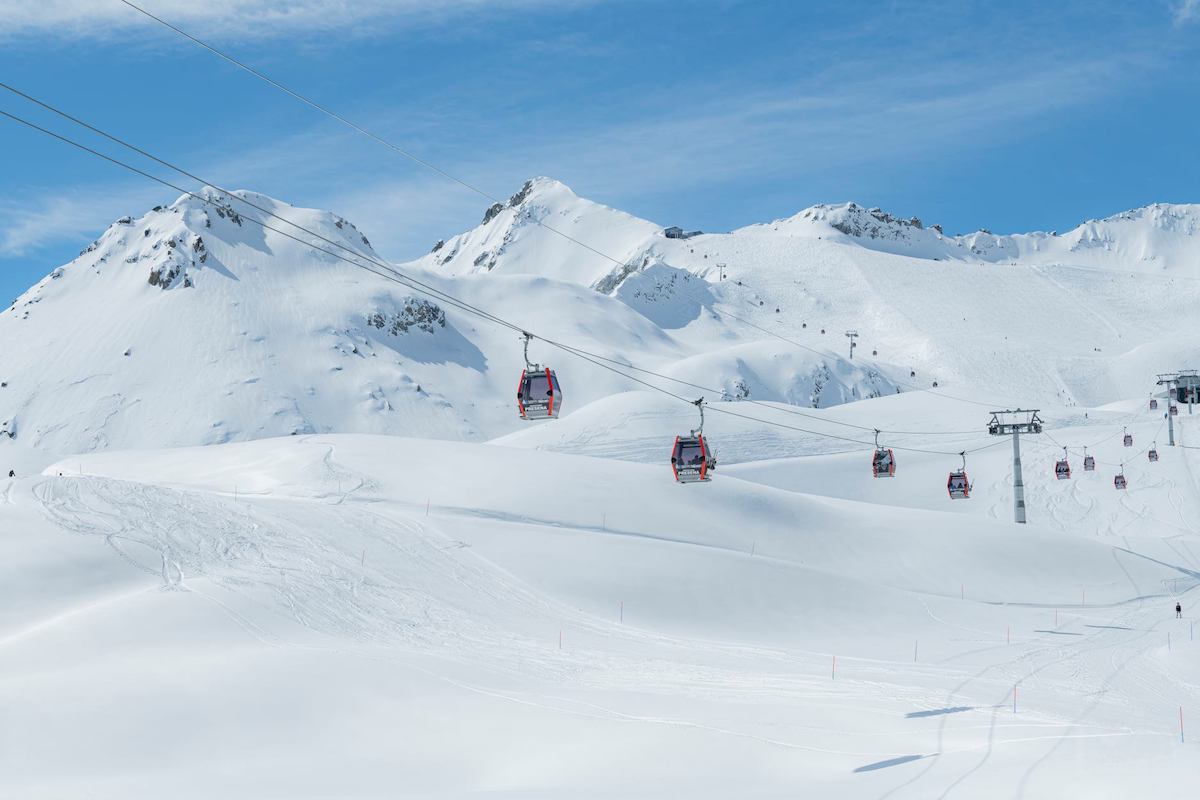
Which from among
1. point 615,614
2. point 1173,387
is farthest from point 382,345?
point 615,614

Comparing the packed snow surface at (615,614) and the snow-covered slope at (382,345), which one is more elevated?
the snow-covered slope at (382,345)

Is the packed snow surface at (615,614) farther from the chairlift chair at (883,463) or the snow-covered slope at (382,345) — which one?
the snow-covered slope at (382,345)

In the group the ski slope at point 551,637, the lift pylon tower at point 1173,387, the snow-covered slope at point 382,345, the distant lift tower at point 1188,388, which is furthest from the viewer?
the snow-covered slope at point 382,345

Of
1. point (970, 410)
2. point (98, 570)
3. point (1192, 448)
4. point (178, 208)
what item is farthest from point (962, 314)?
point (98, 570)

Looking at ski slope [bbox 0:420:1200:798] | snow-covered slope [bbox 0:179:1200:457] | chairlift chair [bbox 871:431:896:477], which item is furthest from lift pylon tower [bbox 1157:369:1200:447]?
chairlift chair [bbox 871:431:896:477]

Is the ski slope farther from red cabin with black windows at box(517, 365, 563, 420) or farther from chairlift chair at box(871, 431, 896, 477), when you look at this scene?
red cabin with black windows at box(517, 365, 563, 420)

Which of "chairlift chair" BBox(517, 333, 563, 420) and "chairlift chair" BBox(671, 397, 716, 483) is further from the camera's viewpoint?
"chairlift chair" BBox(671, 397, 716, 483)

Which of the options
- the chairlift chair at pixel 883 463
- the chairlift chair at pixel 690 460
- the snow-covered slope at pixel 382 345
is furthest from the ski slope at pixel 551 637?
the snow-covered slope at pixel 382 345

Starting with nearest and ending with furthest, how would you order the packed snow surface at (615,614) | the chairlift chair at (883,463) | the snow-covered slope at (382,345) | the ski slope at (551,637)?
1. the ski slope at (551,637)
2. the packed snow surface at (615,614)
3. the chairlift chair at (883,463)
4. the snow-covered slope at (382,345)

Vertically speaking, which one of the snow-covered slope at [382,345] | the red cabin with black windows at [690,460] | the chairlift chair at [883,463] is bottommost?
the red cabin with black windows at [690,460]

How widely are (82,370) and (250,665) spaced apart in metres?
122

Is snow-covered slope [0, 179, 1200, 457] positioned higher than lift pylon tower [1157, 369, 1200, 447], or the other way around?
snow-covered slope [0, 179, 1200, 457]

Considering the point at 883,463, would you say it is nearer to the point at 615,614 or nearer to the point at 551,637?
the point at 615,614

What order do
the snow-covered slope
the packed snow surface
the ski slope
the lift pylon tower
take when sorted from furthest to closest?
the snow-covered slope
the lift pylon tower
the packed snow surface
the ski slope
